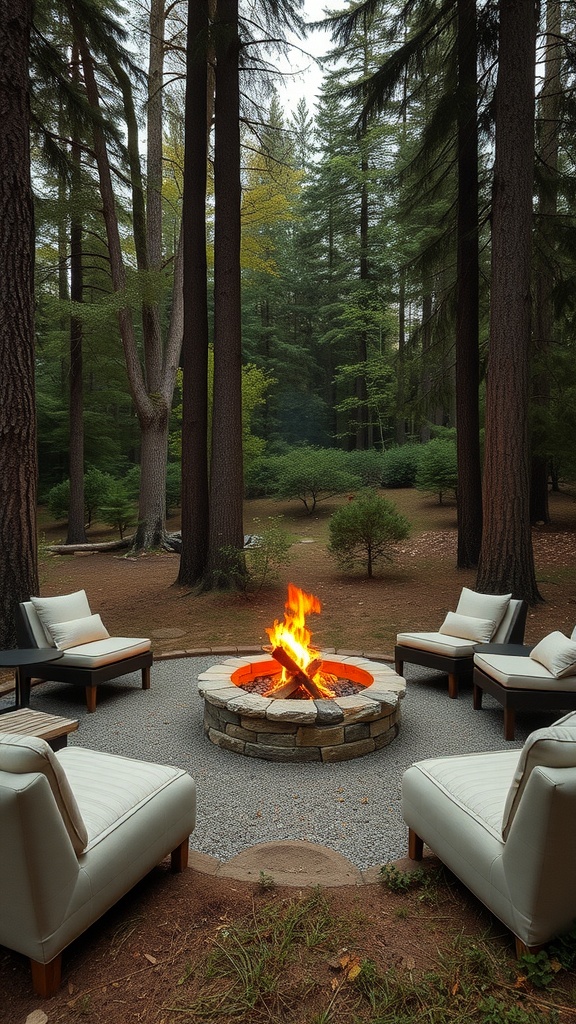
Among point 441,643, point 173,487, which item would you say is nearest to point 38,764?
point 441,643

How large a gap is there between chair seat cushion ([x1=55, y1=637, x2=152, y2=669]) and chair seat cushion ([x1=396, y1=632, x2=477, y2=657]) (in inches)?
83.9

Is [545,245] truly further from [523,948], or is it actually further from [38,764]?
[38,764]

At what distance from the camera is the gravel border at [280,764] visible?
264 centimetres

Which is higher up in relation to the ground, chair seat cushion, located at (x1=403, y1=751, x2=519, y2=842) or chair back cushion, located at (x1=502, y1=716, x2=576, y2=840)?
chair back cushion, located at (x1=502, y1=716, x2=576, y2=840)

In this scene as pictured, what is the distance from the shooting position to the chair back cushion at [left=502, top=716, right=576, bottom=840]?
1.68 metres

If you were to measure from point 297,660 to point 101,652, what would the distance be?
4.91 feet

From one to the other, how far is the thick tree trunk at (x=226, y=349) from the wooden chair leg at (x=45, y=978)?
597 centimetres

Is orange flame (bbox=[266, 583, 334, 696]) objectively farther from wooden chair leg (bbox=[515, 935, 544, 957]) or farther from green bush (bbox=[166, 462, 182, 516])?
green bush (bbox=[166, 462, 182, 516])

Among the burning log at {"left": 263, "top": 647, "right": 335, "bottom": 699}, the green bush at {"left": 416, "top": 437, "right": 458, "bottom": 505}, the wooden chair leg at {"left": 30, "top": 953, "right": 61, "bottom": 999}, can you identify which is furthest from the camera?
the green bush at {"left": 416, "top": 437, "right": 458, "bottom": 505}

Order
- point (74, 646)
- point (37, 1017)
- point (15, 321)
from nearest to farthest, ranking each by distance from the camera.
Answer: point (37, 1017) < point (74, 646) < point (15, 321)

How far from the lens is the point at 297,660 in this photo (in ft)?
13.1

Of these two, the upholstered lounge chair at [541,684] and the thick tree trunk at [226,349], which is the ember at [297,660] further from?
the thick tree trunk at [226,349]

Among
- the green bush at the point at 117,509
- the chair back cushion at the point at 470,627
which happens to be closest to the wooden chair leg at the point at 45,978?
the chair back cushion at the point at 470,627

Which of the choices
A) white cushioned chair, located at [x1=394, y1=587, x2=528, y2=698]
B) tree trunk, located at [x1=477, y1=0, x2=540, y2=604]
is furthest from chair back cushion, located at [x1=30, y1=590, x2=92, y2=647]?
tree trunk, located at [x1=477, y1=0, x2=540, y2=604]
